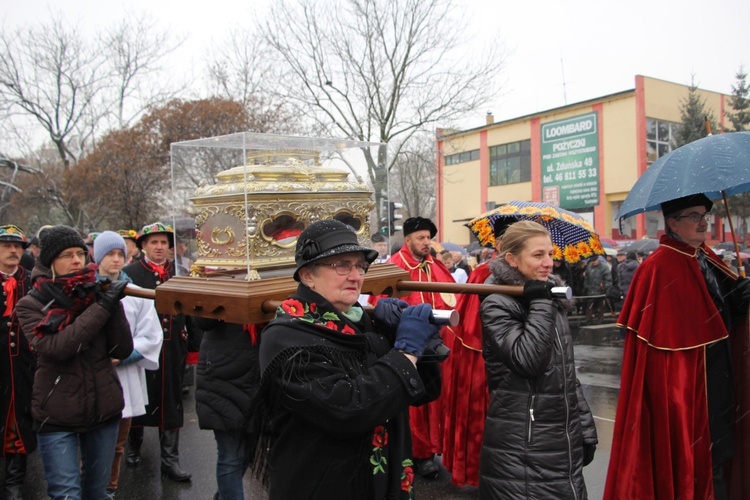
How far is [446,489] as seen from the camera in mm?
A: 5062

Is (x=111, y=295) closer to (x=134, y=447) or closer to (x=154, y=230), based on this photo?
(x=154, y=230)

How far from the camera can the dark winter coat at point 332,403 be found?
2.07m

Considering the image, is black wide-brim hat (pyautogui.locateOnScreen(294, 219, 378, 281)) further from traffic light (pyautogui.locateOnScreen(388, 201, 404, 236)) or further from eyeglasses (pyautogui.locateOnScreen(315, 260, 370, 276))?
traffic light (pyautogui.locateOnScreen(388, 201, 404, 236))

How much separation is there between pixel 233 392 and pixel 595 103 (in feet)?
95.0

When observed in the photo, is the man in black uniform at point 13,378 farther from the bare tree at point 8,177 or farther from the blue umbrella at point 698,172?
the bare tree at point 8,177

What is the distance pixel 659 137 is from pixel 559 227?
2735 centimetres

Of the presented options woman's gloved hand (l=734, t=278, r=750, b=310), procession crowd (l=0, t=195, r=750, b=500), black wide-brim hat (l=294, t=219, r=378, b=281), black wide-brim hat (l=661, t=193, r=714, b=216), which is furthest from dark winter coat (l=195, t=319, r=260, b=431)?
woman's gloved hand (l=734, t=278, r=750, b=310)

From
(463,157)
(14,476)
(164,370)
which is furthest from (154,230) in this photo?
(463,157)

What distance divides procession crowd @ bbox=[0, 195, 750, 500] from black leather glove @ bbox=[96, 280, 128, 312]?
12 mm

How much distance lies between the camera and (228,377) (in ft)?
12.7

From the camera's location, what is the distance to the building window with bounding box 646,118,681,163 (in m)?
28.4

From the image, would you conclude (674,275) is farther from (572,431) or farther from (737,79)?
(737,79)

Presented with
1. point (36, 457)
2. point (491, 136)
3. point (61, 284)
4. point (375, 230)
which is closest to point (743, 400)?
point (375, 230)

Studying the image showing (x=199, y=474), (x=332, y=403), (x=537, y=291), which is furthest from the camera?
(x=199, y=474)
